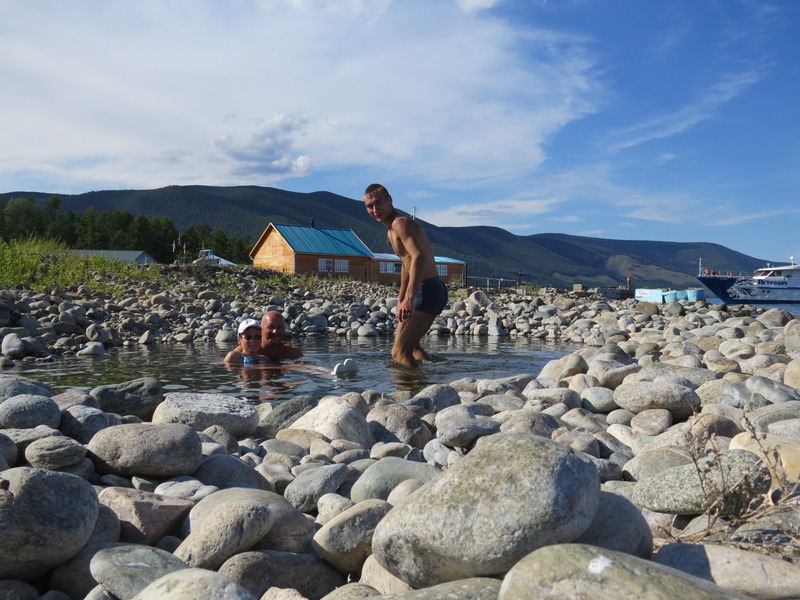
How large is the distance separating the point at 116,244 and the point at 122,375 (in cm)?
5758

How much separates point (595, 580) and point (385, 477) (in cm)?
173

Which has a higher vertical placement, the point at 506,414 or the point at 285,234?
the point at 285,234

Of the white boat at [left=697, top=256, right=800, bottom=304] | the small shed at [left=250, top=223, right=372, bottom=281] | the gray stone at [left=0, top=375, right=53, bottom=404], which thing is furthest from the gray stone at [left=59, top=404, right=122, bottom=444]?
the white boat at [left=697, top=256, right=800, bottom=304]

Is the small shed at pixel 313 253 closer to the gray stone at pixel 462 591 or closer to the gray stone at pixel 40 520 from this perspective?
the gray stone at pixel 40 520

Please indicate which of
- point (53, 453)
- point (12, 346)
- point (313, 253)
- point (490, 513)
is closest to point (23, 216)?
point (313, 253)

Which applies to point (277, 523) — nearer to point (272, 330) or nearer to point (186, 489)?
point (186, 489)

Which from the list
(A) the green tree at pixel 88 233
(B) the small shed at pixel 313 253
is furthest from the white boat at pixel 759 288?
(A) the green tree at pixel 88 233

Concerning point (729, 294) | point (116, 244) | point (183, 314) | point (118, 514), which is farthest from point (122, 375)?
point (116, 244)

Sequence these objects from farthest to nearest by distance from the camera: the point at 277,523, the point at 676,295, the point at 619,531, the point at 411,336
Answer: the point at 676,295 → the point at 411,336 → the point at 277,523 → the point at 619,531

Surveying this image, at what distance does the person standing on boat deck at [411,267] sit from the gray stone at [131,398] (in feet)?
13.2

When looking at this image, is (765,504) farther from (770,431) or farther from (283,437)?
(283,437)

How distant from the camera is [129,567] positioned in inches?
91.5

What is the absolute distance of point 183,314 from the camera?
1683 cm

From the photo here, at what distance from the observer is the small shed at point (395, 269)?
43.7 m
